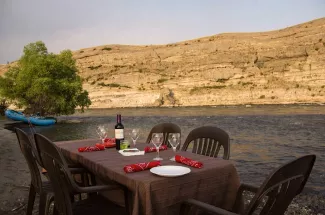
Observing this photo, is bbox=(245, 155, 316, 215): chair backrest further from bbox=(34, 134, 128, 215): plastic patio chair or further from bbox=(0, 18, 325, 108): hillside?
bbox=(0, 18, 325, 108): hillside

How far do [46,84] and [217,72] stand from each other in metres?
42.3

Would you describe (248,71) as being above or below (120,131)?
above

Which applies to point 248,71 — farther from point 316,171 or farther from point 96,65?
point 316,171

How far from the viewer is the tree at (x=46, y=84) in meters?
32.9

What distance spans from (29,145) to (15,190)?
10.5 feet

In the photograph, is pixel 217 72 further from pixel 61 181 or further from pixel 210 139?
pixel 61 181

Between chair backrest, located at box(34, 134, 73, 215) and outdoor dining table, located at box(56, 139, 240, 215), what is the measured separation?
1.38 feet

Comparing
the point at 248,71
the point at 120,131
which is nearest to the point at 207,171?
the point at 120,131

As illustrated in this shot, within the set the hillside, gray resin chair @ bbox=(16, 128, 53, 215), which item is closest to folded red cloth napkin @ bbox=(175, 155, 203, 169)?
gray resin chair @ bbox=(16, 128, 53, 215)

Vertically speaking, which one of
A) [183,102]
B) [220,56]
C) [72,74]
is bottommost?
[183,102]

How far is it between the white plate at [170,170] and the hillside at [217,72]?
2317 inches

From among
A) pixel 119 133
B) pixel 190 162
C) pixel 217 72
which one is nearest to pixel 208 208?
pixel 190 162

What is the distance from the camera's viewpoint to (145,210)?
8.61 ft

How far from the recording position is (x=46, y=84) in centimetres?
3216
